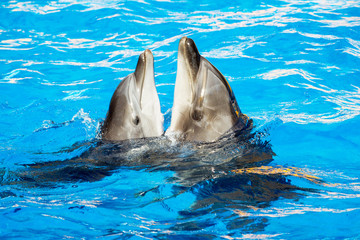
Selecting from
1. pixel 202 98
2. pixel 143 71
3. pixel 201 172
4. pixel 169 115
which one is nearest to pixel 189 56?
pixel 202 98

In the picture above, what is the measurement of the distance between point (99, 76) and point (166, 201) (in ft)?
19.1

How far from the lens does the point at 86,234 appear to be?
4387 millimetres

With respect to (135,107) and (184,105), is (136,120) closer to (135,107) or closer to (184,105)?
(135,107)

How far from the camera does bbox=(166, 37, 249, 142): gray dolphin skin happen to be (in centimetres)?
571

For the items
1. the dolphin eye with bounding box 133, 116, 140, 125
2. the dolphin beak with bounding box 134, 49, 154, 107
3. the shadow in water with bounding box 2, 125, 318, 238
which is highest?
the dolphin beak with bounding box 134, 49, 154, 107

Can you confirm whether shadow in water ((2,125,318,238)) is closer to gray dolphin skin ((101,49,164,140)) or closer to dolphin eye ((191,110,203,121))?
gray dolphin skin ((101,49,164,140))

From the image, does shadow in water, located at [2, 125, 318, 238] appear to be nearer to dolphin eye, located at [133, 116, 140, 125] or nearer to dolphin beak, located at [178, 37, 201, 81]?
dolphin eye, located at [133, 116, 140, 125]

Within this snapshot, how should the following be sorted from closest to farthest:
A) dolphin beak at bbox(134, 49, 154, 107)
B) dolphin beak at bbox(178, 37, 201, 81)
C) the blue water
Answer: the blue water → dolphin beak at bbox(178, 37, 201, 81) → dolphin beak at bbox(134, 49, 154, 107)

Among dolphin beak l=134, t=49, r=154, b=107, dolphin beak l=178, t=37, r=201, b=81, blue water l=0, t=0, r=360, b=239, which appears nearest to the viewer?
blue water l=0, t=0, r=360, b=239

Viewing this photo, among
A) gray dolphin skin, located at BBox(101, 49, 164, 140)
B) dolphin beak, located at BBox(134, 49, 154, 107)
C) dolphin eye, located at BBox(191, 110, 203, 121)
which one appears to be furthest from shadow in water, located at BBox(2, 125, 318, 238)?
dolphin beak, located at BBox(134, 49, 154, 107)

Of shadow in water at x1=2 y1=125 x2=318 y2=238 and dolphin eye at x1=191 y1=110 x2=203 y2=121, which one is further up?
dolphin eye at x1=191 y1=110 x2=203 y2=121

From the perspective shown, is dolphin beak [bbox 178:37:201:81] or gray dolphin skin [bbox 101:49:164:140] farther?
gray dolphin skin [bbox 101:49:164:140]

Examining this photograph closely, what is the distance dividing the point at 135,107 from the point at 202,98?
0.89 m

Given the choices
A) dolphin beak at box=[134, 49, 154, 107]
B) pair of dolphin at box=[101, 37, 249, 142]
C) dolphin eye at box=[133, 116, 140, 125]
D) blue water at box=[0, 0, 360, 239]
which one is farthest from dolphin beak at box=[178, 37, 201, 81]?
blue water at box=[0, 0, 360, 239]
